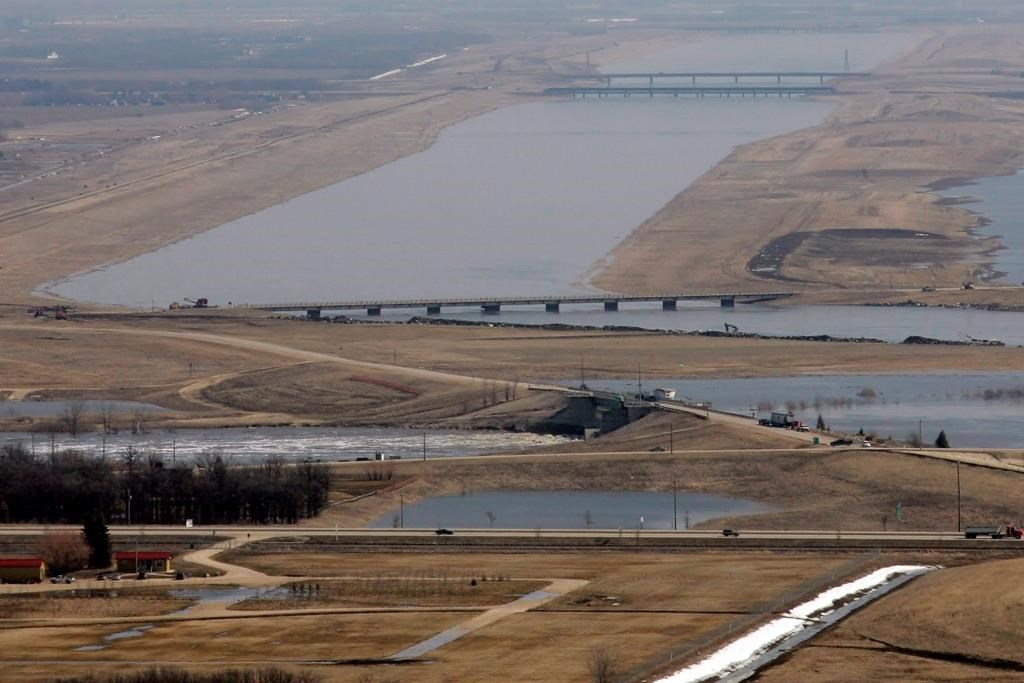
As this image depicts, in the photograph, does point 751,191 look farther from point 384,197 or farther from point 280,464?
point 280,464

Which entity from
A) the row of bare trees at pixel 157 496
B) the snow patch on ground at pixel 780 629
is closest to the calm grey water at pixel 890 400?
the snow patch on ground at pixel 780 629

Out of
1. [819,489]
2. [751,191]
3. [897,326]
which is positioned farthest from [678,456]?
[751,191]

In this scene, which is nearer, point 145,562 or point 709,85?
point 145,562

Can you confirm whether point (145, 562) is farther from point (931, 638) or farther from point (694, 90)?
point (694, 90)

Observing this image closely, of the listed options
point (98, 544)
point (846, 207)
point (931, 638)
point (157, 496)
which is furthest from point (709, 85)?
point (931, 638)

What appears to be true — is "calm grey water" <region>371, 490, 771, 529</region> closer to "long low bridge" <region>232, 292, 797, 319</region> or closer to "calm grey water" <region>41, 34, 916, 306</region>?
"long low bridge" <region>232, 292, 797, 319</region>

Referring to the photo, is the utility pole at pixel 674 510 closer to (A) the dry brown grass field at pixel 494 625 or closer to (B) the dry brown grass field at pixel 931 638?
(A) the dry brown grass field at pixel 494 625

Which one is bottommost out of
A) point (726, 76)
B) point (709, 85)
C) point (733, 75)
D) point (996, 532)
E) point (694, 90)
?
point (996, 532)
